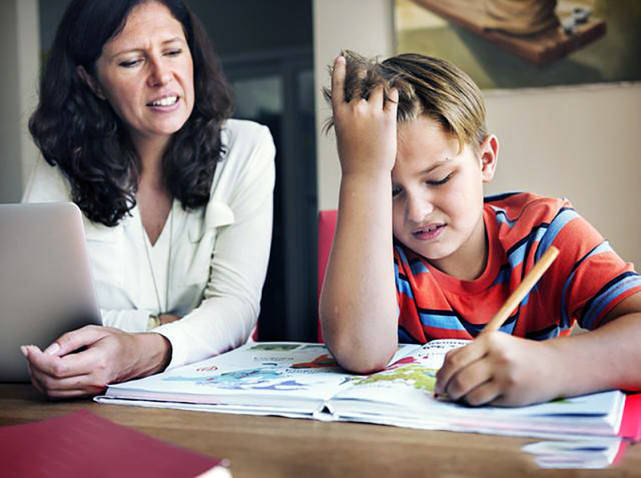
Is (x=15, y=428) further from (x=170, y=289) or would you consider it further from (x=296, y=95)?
(x=296, y=95)

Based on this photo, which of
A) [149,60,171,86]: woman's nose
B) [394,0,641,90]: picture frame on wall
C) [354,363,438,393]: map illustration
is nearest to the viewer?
[354,363,438,393]: map illustration

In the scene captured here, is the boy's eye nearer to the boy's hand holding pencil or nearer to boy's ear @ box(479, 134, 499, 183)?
boy's ear @ box(479, 134, 499, 183)

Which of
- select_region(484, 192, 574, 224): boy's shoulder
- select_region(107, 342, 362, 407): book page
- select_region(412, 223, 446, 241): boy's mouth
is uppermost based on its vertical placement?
select_region(484, 192, 574, 224): boy's shoulder

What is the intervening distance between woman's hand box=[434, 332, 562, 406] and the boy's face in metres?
0.35

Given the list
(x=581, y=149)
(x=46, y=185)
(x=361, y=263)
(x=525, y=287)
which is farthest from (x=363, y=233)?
(x=581, y=149)

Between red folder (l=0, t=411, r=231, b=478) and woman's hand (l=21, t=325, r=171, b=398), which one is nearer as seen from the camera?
red folder (l=0, t=411, r=231, b=478)

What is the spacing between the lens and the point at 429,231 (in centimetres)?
101

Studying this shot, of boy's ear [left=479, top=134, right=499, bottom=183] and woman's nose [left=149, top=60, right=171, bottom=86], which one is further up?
woman's nose [left=149, top=60, right=171, bottom=86]

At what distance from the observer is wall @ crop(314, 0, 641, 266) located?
276 cm

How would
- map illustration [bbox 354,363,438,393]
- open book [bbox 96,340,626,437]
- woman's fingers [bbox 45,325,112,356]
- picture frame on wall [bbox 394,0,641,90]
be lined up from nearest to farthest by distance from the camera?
open book [bbox 96,340,626,437] → map illustration [bbox 354,363,438,393] → woman's fingers [bbox 45,325,112,356] → picture frame on wall [bbox 394,0,641,90]

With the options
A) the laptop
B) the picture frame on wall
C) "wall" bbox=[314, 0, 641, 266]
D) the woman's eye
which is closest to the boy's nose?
the laptop

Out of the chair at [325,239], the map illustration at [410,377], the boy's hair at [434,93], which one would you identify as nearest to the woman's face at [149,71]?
the chair at [325,239]

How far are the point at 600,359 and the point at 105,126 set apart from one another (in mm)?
1132

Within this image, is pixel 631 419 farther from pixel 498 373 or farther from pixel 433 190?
pixel 433 190
